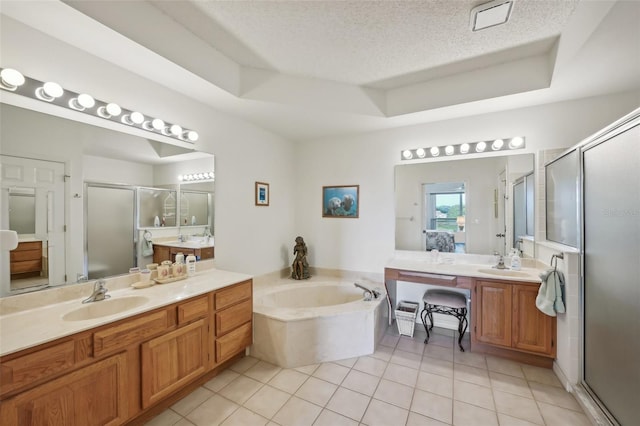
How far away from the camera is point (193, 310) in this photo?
1.91m

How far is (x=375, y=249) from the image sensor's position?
3398 mm

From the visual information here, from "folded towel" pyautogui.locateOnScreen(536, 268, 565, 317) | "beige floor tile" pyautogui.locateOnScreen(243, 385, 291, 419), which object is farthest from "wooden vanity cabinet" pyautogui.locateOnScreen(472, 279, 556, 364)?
"beige floor tile" pyautogui.locateOnScreen(243, 385, 291, 419)

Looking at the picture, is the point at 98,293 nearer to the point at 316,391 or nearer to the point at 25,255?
the point at 25,255

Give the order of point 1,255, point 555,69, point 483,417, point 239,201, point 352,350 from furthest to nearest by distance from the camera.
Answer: point 239,201
point 352,350
point 555,69
point 483,417
point 1,255

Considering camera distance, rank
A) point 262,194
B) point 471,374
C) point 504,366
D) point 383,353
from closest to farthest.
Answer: point 471,374, point 504,366, point 383,353, point 262,194

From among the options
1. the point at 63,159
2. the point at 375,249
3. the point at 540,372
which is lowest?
→ the point at 540,372

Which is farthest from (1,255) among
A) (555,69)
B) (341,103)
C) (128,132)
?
(555,69)

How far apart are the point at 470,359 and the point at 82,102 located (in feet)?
12.5

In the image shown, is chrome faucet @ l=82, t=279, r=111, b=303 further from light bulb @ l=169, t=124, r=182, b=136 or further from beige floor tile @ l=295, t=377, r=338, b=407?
beige floor tile @ l=295, t=377, r=338, b=407

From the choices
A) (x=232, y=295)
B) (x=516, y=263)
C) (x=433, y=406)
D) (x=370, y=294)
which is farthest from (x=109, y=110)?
(x=516, y=263)

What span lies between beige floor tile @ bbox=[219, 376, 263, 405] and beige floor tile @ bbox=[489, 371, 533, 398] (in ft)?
6.41

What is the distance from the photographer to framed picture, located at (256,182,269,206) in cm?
322

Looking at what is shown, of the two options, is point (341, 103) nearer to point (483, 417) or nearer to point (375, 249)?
point (375, 249)

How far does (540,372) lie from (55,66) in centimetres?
439
